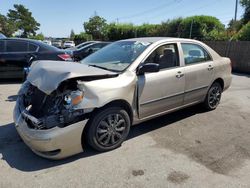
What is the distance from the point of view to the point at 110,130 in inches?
145

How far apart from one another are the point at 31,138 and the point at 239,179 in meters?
2.60

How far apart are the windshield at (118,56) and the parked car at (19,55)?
12.4 feet

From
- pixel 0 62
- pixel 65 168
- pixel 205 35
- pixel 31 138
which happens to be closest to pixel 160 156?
pixel 65 168

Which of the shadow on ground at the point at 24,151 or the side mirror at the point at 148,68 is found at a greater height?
the side mirror at the point at 148,68

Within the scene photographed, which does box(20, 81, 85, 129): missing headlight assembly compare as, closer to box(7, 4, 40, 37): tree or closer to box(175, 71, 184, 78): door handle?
box(175, 71, 184, 78): door handle

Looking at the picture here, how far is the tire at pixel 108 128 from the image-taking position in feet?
11.4

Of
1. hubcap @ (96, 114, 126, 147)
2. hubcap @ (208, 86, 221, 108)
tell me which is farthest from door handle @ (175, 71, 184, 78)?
hubcap @ (96, 114, 126, 147)

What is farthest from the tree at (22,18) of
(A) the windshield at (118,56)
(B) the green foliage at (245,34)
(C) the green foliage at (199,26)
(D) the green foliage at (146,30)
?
(A) the windshield at (118,56)

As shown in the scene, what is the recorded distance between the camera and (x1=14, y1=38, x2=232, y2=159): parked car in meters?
3.23

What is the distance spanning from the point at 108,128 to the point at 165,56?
1.75 metres

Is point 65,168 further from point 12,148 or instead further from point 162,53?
point 162,53

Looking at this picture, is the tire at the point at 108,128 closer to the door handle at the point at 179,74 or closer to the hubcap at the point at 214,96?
the door handle at the point at 179,74

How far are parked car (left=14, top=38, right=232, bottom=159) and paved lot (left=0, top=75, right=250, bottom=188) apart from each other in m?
0.23

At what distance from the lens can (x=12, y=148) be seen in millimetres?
3787
